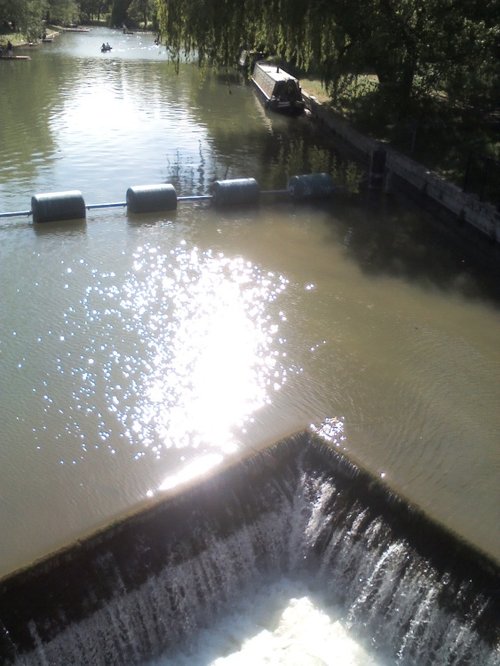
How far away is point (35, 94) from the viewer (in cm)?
2928

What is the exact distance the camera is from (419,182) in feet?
56.0

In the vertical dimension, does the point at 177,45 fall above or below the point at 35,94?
above

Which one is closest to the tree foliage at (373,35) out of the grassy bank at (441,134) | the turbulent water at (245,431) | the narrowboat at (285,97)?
the grassy bank at (441,134)

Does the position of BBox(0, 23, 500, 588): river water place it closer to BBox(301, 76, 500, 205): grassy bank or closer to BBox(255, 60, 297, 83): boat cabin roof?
BBox(301, 76, 500, 205): grassy bank

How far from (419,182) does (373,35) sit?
187 inches

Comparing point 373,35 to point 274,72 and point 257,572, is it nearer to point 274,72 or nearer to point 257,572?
point 274,72

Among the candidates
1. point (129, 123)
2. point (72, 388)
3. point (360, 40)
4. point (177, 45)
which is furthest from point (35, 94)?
point (72, 388)

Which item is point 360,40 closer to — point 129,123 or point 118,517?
point 129,123

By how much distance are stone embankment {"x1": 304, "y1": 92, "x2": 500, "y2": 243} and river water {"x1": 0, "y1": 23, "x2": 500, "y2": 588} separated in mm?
544

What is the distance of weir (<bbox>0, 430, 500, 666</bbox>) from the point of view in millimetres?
6133

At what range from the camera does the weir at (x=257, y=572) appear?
6133 millimetres

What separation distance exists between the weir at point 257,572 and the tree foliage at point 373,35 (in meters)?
13.3

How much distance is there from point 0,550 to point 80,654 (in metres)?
1.29

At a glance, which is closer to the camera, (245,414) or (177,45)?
(245,414)
